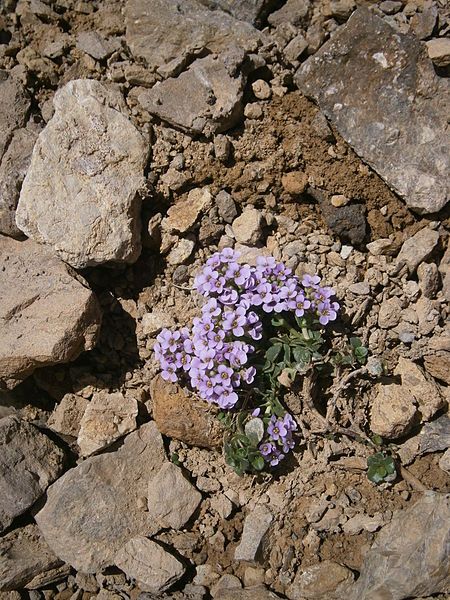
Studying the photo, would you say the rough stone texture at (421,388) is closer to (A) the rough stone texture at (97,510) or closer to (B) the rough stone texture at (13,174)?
(A) the rough stone texture at (97,510)

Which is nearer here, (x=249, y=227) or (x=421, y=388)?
(x=421, y=388)

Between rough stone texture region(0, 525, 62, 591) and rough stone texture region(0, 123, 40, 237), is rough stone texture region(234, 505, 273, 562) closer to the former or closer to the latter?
rough stone texture region(0, 525, 62, 591)

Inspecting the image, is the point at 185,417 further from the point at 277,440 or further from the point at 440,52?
the point at 440,52

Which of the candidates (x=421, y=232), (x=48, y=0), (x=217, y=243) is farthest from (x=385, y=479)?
(x=48, y=0)

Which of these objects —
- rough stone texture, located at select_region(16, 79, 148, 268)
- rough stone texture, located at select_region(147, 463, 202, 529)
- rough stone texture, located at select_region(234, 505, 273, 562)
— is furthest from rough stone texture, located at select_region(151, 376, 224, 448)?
rough stone texture, located at select_region(16, 79, 148, 268)

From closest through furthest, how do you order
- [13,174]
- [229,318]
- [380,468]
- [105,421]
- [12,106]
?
[380,468] < [229,318] < [105,421] < [13,174] < [12,106]

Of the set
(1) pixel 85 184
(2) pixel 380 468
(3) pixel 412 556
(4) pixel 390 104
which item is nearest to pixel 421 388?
(2) pixel 380 468
